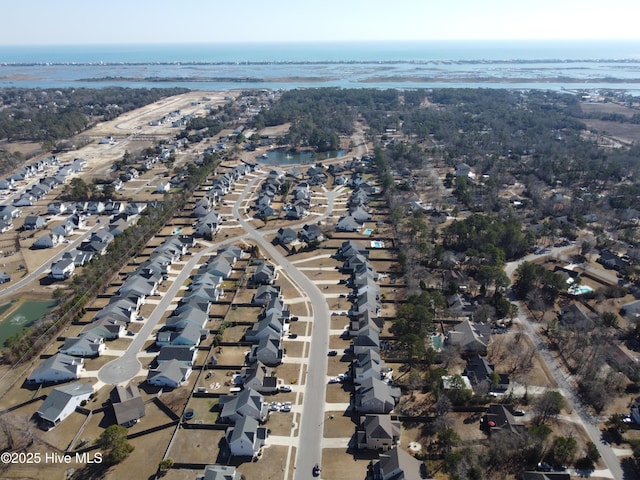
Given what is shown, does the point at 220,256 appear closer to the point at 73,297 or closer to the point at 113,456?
the point at 73,297

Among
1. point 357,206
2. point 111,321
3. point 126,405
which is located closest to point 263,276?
point 111,321

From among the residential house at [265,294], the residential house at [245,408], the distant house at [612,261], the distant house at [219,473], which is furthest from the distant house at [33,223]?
the distant house at [612,261]

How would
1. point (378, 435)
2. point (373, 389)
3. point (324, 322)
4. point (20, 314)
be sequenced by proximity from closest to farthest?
1. point (378, 435)
2. point (373, 389)
3. point (324, 322)
4. point (20, 314)

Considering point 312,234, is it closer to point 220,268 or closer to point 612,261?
point 220,268

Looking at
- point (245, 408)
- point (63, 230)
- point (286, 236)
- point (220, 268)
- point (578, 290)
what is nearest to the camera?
point (245, 408)

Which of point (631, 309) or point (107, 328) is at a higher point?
point (107, 328)

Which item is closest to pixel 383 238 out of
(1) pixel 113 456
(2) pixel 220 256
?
(2) pixel 220 256

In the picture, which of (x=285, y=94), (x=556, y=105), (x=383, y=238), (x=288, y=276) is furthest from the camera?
(x=285, y=94)

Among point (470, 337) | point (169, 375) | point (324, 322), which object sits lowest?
point (324, 322)
